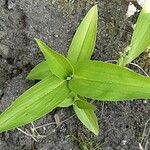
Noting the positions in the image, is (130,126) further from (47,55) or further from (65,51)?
(47,55)

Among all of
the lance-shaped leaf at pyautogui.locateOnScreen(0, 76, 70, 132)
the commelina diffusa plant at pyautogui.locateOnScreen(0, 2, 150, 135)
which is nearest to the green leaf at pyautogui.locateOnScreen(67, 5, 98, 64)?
the commelina diffusa plant at pyautogui.locateOnScreen(0, 2, 150, 135)

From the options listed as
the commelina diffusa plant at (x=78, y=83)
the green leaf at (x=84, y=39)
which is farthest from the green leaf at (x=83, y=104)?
the green leaf at (x=84, y=39)

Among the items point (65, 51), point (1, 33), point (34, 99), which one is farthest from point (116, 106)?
point (1, 33)

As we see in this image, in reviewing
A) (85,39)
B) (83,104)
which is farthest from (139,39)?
(83,104)

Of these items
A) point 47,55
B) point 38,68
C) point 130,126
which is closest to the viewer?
point 47,55

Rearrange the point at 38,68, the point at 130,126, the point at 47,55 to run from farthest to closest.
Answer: the point at 130,126
the point at 38,68
the point at 47,55

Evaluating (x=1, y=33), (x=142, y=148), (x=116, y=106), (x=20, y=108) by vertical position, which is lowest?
(x=142, y=148)
